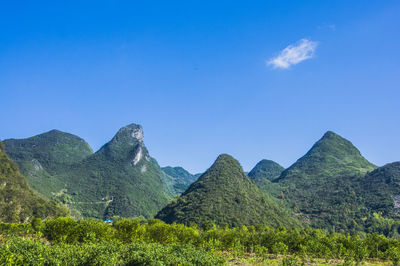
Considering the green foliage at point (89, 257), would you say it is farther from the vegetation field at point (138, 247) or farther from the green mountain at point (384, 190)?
the green mountain at point (384, 190)

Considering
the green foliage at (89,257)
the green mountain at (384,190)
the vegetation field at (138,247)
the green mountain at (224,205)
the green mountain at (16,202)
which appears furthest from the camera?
the green mountain at (384,190)

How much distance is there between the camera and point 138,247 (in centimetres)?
2272

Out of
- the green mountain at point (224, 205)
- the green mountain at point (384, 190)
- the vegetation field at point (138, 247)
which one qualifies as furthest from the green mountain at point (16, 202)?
the green mountain at point (384, 190)

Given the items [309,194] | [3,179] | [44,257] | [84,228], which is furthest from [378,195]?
[3,179]

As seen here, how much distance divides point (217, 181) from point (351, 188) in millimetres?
92242

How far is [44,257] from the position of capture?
1773 cm

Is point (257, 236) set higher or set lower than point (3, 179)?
lower

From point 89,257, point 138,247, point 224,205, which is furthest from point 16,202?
point 89,257

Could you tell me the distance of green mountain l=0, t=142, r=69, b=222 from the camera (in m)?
91.4

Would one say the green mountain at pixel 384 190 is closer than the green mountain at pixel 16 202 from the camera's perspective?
No

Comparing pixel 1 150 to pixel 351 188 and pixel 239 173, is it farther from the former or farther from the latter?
pixel 351 188

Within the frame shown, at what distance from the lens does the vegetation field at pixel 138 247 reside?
18.6 metres

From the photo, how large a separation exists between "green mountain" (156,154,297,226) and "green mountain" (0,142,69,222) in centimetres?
5076

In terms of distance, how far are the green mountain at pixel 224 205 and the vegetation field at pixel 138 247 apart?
55.9m
